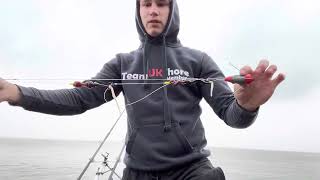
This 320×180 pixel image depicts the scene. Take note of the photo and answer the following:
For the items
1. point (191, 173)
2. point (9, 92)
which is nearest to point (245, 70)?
point (191, 173)

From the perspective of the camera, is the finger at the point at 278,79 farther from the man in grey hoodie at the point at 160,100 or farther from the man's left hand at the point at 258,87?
the man in grey hoodie at the point at 160,100

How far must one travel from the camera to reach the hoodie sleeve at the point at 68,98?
340cm

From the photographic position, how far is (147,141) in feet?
12.3

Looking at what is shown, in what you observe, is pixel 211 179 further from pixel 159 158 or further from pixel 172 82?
pixel 172 82

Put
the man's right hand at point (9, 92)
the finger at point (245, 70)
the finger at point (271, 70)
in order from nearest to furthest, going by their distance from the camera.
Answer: the finger at point (271, 70)
the finger at point (245, 70)
the man's right hand at point (9, 92)

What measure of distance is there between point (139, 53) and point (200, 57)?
685 mm

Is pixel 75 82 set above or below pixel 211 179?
above

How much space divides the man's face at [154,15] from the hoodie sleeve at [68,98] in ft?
1.81

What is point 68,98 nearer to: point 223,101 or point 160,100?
point 160,100

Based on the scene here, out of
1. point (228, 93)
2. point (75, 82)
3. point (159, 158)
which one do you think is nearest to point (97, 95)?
point (75, 82)

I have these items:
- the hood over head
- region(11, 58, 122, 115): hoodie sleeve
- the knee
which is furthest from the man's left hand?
region(11, 58, 122, 115): hoodie sleeve

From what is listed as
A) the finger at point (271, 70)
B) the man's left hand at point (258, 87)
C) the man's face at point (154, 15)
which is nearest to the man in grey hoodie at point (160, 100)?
the man's face at point (154, 15)

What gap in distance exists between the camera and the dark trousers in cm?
353

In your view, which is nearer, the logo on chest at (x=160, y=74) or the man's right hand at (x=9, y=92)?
the man's right hand at (x=9, y=92)
